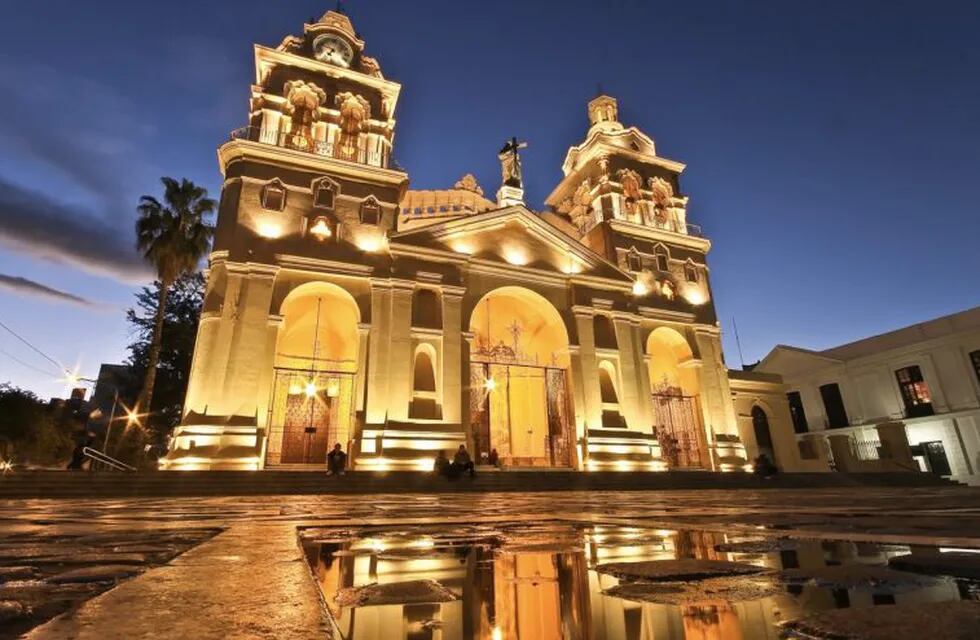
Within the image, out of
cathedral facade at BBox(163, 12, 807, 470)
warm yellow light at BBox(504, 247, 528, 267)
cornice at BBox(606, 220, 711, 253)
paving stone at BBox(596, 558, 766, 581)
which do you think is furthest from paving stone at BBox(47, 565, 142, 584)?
cornice at BBox(606, 220, 711, 253)

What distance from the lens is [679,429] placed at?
75.9ft

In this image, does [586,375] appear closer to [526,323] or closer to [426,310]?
[526,323]

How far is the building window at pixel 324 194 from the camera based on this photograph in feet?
64.9

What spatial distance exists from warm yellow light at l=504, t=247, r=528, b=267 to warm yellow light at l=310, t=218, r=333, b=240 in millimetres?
6714

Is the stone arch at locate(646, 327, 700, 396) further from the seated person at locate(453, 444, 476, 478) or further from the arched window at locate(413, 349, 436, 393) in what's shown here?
the seated person at locate(453, 444, 476, 478)

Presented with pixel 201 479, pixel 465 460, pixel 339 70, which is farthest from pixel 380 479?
pixel 339 70

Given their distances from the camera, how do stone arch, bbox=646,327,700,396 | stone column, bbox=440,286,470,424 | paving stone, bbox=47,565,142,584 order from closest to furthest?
1. paving stone, bbox=47,565,142,584
2. stone column, bbox=440,286,470,424
3. stone arch, bbox=646,327,700,396

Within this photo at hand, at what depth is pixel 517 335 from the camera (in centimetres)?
2331

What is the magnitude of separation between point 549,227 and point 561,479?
1077cm

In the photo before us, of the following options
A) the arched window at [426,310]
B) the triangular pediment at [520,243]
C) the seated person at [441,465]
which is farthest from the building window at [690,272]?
the seated person at [441,465]

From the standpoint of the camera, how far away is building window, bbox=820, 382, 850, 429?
3092 centimetres

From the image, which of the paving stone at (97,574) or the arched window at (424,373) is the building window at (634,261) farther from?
the paving stone at (97,574)

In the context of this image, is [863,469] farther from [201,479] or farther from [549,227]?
[201,479]

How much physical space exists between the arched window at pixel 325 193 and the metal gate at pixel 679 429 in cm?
1538
